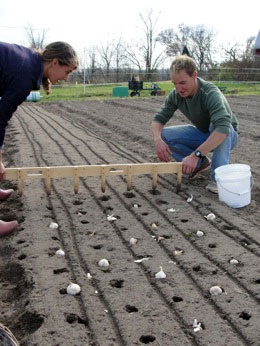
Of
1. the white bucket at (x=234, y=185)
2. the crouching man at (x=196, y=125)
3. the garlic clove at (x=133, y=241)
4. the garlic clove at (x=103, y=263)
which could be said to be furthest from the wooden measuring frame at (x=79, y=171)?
the garlic clove at (x=103, y=263)

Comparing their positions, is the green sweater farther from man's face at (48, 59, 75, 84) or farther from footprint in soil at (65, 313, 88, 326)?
footprint in soil at (65, 313, 88, 326)

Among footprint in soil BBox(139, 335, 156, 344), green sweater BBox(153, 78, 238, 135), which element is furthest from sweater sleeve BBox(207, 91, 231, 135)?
footprint in soil BBox(139, 335, 156, 344)

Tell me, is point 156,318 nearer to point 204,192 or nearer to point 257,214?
point 257,214

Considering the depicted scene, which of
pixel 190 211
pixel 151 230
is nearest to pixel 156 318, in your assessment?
pixel 151 230

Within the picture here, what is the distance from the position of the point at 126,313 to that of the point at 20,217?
1851 mm

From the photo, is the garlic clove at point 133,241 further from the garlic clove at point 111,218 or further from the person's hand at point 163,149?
the person's hand at point 163,149

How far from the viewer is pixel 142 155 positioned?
6754 millimetres

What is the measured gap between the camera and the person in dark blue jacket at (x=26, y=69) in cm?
314

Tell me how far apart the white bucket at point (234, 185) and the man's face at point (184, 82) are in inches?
36.1

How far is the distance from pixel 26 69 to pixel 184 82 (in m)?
1.92

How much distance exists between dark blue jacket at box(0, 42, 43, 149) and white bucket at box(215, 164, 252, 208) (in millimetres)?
2114

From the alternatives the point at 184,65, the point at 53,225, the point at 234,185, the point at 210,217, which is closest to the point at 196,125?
the point at 184,65

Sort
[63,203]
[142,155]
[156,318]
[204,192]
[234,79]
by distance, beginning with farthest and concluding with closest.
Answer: [234,79], [142,155], [204,192], [63,203], [156,318]

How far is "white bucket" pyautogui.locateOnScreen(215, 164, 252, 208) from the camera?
14.0 feet
